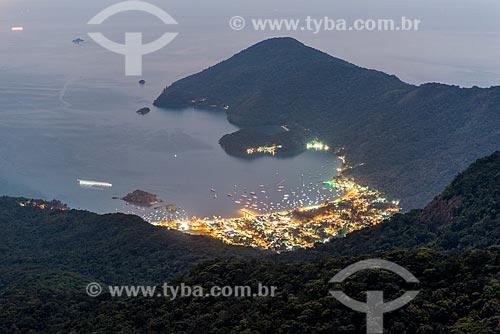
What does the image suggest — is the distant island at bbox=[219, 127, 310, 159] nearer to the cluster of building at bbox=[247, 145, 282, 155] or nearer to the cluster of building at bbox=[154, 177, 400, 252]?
the cluster of building at bbox=[247, 145, 282, 155]

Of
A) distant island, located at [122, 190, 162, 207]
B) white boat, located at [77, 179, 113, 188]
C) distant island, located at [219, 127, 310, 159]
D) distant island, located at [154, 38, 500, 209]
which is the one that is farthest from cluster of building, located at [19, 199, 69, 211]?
distant island, located at [154, 38, 500, 209]

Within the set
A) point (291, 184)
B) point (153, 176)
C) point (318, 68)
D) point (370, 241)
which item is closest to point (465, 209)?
point (370, 241)

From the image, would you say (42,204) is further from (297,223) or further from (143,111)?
(143,111)

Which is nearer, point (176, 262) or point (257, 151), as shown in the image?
point (176, 262)

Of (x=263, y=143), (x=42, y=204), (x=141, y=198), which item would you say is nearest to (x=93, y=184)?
(x=141, y=198)

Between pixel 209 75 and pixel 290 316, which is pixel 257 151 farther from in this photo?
pixel 290 316

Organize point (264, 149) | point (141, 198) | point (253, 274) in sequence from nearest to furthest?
point (253, 274)
point (141, 198)
point (264, 149)
